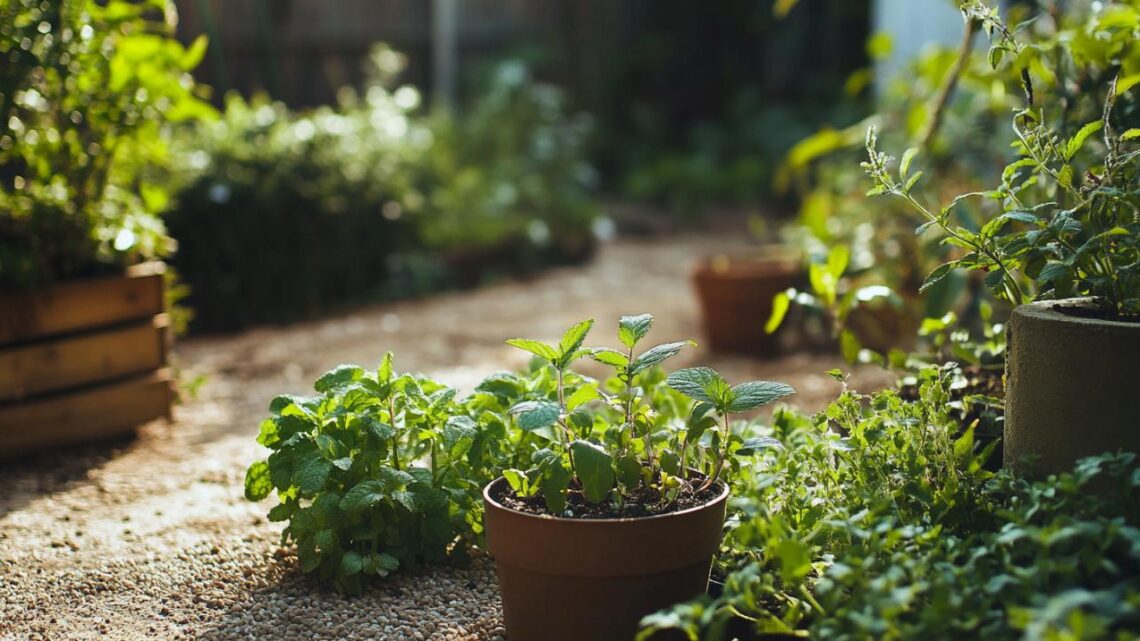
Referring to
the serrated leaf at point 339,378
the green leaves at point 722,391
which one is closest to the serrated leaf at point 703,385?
the green leaves at point 722,391

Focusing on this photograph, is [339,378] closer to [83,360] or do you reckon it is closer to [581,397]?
[581,397]

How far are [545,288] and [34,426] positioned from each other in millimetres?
3620

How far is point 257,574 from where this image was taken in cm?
247

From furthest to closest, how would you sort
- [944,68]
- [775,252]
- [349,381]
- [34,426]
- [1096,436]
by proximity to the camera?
[775,252]
[944,68]
[34,426]
[349,381]
[1096,436]

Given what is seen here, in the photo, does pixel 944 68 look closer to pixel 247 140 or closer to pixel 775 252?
pixel 775 252

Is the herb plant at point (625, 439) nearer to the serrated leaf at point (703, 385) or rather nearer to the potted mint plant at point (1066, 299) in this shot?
the serrated leaf at point (703, 385)

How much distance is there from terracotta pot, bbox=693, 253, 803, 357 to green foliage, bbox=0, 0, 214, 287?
87.6 inches

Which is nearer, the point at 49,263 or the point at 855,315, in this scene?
the point at 49,263

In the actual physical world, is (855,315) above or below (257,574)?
above

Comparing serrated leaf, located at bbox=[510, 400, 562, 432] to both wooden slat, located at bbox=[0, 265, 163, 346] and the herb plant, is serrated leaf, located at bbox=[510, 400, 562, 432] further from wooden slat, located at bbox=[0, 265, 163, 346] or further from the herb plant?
wooden slat, located at bbox=[0, 265, 163, 346]

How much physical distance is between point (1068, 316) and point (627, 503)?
0.84 meters

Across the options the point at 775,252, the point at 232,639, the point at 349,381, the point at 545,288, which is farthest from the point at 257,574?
the point at 545,288

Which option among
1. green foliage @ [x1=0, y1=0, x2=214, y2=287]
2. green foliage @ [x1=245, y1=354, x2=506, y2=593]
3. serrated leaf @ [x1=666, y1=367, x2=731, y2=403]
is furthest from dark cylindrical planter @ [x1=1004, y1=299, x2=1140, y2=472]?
green foliage @ [x1=0, y1=0, x2=214, y2=287]

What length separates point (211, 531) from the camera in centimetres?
274
